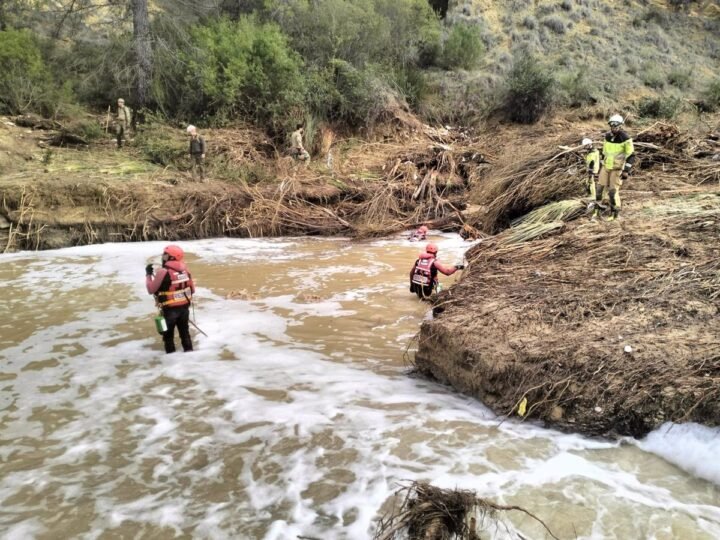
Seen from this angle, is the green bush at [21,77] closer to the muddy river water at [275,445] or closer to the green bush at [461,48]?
the muddy river water at [275,445]

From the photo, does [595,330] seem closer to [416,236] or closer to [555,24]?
[416,236]

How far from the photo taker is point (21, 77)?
15.3m

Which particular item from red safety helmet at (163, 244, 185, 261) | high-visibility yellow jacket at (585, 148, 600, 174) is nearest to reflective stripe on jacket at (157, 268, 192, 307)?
red safety helmet at (163, 244, 185, 261)

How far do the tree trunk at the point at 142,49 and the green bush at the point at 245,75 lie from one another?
1200 mm

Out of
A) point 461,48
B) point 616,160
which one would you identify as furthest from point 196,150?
point 461,48

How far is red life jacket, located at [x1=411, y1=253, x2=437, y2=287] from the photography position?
7.39 metres

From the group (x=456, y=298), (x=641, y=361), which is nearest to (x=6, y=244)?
(x=456, y=298)

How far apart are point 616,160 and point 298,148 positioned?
9027mm

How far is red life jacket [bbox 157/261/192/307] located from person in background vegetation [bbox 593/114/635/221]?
6444mm

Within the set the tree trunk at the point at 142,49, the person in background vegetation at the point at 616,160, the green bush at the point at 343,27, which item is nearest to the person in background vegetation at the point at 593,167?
the person in background vegetation at the point at 616,160

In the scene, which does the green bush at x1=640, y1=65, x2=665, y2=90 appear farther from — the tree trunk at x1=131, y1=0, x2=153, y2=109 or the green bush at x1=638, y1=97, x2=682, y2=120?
the tree trunk at x1=131, y1=0, x2=153, y2=109

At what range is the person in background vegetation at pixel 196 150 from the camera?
12.8 meters

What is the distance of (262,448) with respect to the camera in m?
4.10

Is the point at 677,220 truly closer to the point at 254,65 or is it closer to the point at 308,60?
the point at 254,65
